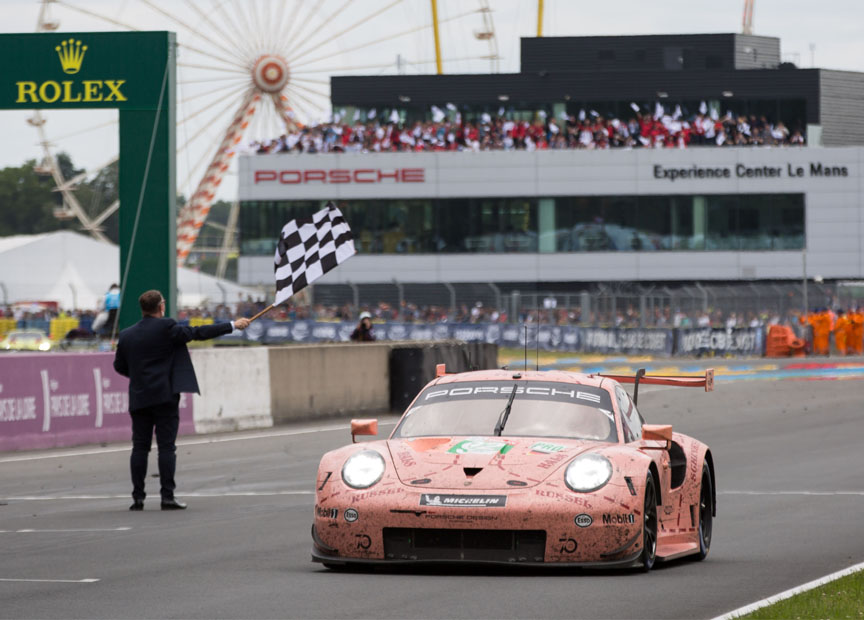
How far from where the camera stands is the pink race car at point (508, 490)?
7.27m

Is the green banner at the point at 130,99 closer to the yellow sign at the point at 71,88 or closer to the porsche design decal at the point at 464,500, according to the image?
the yellow sign at the point at 71,88

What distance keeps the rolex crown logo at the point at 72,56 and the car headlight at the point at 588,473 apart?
15119 millimetres

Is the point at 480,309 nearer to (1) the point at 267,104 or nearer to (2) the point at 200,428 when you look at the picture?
(1) the point at 267,104

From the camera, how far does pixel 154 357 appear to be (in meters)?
11.5

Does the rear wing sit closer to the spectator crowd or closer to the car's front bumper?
the car's front bumper

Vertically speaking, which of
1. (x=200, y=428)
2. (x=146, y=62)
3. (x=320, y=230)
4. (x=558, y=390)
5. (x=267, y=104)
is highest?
(x=267, y=104)

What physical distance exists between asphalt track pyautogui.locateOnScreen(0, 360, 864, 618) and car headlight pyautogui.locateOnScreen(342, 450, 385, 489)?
489 mm

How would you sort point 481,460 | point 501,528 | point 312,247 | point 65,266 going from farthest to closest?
point 65,266, point 312,247, point 481,460, point 501,528

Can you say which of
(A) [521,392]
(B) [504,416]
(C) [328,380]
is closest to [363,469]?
(B) [504,416]

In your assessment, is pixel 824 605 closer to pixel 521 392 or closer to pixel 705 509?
pixel 705 509

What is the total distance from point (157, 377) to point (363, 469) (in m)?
4.19

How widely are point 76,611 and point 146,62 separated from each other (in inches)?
601

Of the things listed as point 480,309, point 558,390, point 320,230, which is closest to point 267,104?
point 480,309

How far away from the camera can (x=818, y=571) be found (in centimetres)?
808
